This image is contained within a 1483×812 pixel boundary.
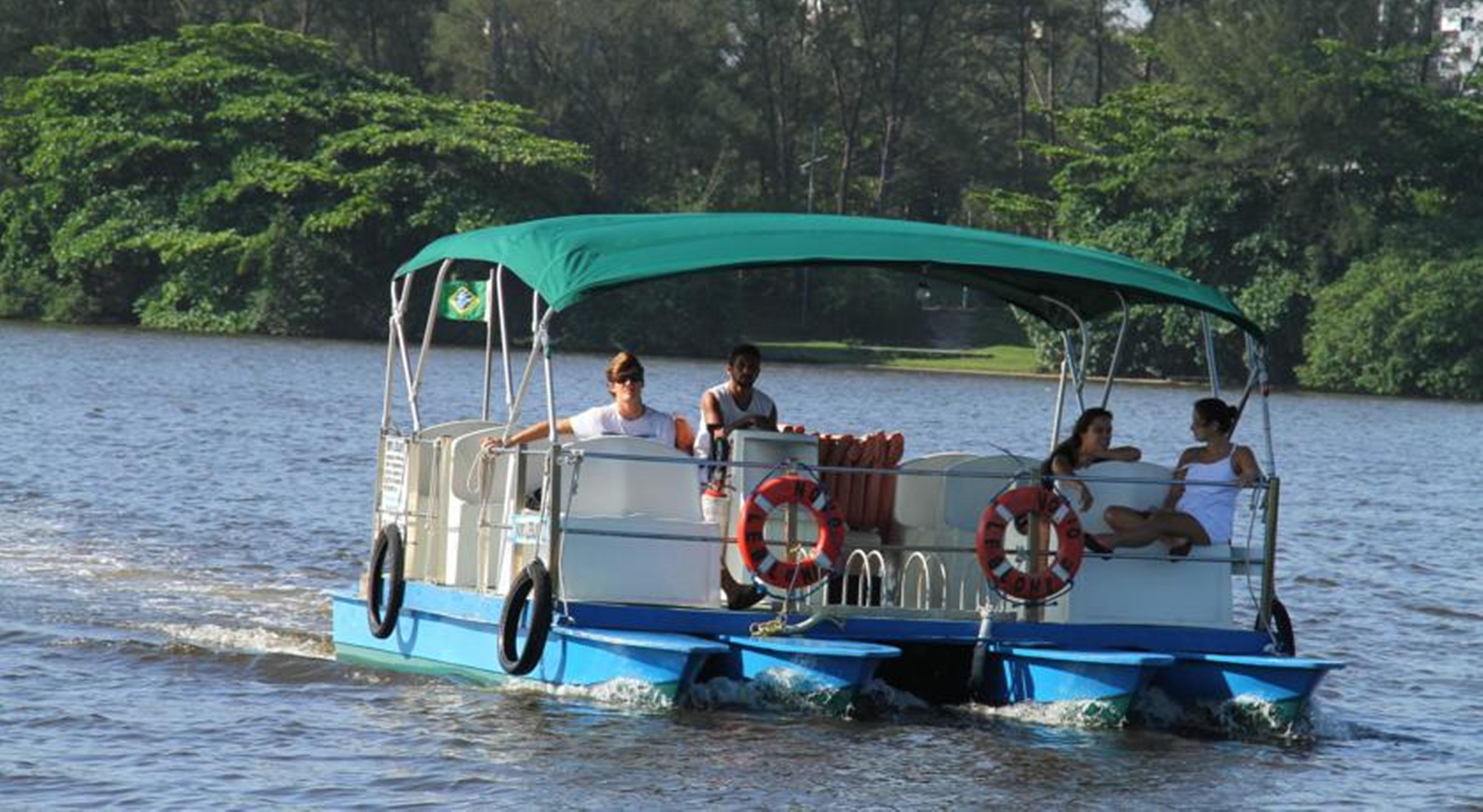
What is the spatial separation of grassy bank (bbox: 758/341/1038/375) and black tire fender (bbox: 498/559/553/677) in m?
53.0

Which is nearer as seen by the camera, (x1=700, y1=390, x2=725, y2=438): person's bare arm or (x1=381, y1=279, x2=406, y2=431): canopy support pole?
(x1=700, y1=390, x2=725, y2=438): person's bare arm

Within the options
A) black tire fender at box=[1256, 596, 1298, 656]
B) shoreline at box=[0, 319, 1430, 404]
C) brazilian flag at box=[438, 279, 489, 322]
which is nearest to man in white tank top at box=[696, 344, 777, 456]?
brazilian flag at box=[438, 279, 489, 322]

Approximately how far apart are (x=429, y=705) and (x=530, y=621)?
122cm

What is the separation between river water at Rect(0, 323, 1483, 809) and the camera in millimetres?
12375

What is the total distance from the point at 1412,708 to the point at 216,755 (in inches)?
297

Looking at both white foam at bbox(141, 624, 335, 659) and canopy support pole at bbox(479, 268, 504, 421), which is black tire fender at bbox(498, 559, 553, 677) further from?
white foam at bbox(141, 624, 335, 659)

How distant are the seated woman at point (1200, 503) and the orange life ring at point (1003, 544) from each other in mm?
351

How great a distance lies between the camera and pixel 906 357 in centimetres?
6819

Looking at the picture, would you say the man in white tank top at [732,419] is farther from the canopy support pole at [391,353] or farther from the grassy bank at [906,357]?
the grassy bank at [906,357]

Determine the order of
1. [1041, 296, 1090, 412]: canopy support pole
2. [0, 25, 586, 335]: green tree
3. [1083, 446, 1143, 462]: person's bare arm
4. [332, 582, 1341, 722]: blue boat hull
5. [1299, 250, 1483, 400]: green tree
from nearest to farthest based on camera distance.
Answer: [332, 582, 1341, 722]: blue boat hull → [1083, 446, 1143, 462]: person's bare arm → [1041, 296, 1090, 412]: canopy support pole → [1299, 250, 1483, 400]: green tree → [0, 25, 586, 335]: green tree

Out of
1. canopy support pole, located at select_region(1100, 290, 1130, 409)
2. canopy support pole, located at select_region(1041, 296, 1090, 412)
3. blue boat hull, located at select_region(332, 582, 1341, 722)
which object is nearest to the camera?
blue boat hull, located at select_region(332, 582, 1341, 722)

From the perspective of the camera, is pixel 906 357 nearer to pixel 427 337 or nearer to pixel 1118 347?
pixel 1118 347

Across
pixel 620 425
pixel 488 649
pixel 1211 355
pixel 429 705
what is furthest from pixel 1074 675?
pixel 429 705

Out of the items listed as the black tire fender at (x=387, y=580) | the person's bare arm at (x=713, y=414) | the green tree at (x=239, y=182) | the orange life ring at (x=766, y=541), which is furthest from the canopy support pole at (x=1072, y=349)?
the green tree at (x=239, y=182)
